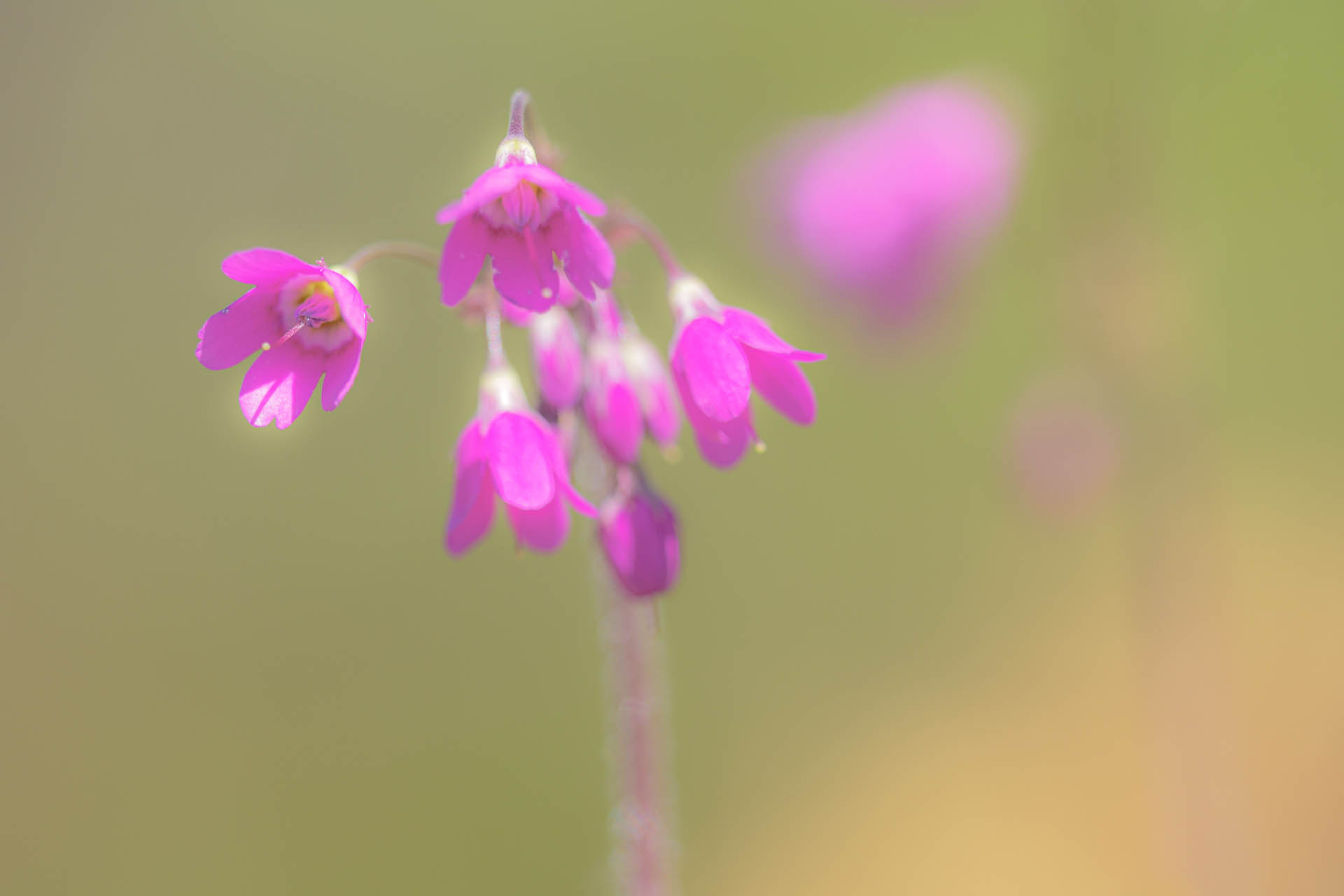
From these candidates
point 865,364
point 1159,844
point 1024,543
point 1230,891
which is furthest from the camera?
point 1024,543

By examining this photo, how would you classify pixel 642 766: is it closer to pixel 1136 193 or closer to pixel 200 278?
pixel 1136 193

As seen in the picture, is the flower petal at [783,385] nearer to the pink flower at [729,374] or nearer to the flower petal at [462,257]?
the pink flower at [729,374]

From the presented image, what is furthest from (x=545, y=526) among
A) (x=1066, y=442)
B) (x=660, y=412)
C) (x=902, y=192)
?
(x=902, y=192)

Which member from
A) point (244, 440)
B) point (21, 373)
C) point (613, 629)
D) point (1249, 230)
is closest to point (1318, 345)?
point (1249, 230)

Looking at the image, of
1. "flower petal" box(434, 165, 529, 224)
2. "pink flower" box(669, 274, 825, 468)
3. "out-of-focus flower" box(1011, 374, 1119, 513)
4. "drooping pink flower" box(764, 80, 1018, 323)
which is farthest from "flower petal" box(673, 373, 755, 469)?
"drooping pink flower" box(764, 80, 1018, 323)

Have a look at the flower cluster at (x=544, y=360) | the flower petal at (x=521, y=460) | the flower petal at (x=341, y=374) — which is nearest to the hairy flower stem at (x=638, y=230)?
the flower cluster at (x=544, y=360)

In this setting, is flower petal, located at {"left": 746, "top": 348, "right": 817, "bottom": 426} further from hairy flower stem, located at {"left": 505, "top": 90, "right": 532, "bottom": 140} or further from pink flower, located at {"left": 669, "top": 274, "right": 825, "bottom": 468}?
hairy flower stem, located at {"left": 505, "top": 90, "right": 532, "bottom": 140}

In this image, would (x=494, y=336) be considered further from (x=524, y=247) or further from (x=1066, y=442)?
(x=1066, y=442)
